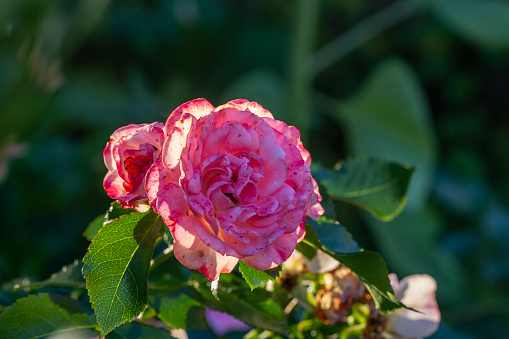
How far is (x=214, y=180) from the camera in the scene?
0.29m

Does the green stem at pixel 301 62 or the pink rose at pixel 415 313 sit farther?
the green stem at pixel 301 62

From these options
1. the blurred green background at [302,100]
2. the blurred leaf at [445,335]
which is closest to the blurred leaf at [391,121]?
the blurred green background at [302,100]

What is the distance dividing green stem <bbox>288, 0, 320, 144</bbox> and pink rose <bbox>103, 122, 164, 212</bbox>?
3.67 ft

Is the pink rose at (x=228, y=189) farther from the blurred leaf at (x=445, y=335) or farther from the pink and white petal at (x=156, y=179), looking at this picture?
the blurred leaf at (x=445, y=335)

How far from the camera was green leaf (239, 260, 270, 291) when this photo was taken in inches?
11.3

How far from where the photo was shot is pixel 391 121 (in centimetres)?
149

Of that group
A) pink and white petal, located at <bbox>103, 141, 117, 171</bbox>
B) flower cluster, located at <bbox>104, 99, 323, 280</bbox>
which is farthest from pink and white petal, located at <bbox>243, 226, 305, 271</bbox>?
pink and white petal, located at <bbox>103, 141, 117, 171</bbox>

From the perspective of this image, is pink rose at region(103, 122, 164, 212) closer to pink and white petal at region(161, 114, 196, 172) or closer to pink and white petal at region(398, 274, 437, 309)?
pink and white petal at region(161, 114, 196, 172)

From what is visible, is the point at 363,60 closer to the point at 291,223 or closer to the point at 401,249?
the point at 401,249

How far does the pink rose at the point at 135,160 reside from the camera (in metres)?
0.30

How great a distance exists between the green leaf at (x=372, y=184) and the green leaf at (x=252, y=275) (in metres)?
0.12

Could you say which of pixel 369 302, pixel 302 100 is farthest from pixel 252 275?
pixel 302 100

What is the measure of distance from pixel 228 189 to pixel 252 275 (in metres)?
0.05

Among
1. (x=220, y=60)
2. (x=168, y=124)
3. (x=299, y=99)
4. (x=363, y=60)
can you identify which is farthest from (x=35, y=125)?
(x=363, y=60)
